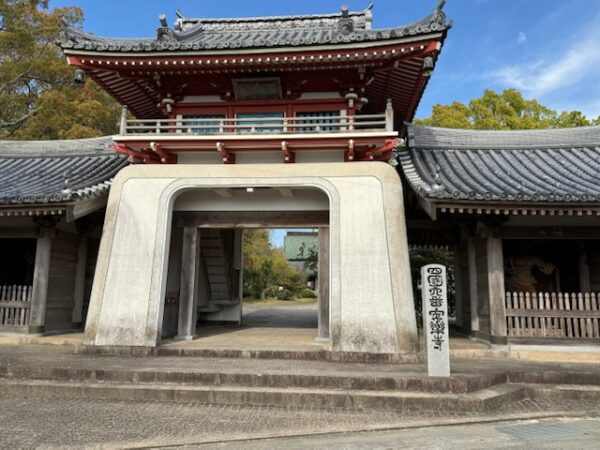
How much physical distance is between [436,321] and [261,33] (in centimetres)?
1085

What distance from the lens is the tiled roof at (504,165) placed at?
862cm

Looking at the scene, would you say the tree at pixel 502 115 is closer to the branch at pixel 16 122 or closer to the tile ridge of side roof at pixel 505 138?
the tile ridge of side roof at pixel 505 138

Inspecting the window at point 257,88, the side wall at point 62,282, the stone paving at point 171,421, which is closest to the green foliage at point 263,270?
the side wall at point 62,282

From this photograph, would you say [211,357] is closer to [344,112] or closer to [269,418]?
[269,418]

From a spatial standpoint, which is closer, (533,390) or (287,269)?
(533,390)

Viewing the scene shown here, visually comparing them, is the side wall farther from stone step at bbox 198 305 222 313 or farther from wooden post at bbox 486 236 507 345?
wooden post at bbox 486 236 507 345

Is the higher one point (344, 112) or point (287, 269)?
point (344, 112)

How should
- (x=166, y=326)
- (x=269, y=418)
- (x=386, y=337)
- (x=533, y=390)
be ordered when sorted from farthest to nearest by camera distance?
(x=166, y=326) < (x=386, y=337) < (x=533, y=390) < (x=269, y=418)

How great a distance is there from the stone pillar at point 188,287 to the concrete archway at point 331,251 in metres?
1.01

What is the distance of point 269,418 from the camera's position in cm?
571

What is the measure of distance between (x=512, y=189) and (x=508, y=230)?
1040 mm

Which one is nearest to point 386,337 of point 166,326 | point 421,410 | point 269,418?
point 421,410

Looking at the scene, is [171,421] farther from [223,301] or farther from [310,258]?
[310,258]

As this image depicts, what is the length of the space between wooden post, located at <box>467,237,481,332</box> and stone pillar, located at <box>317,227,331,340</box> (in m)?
3.73
